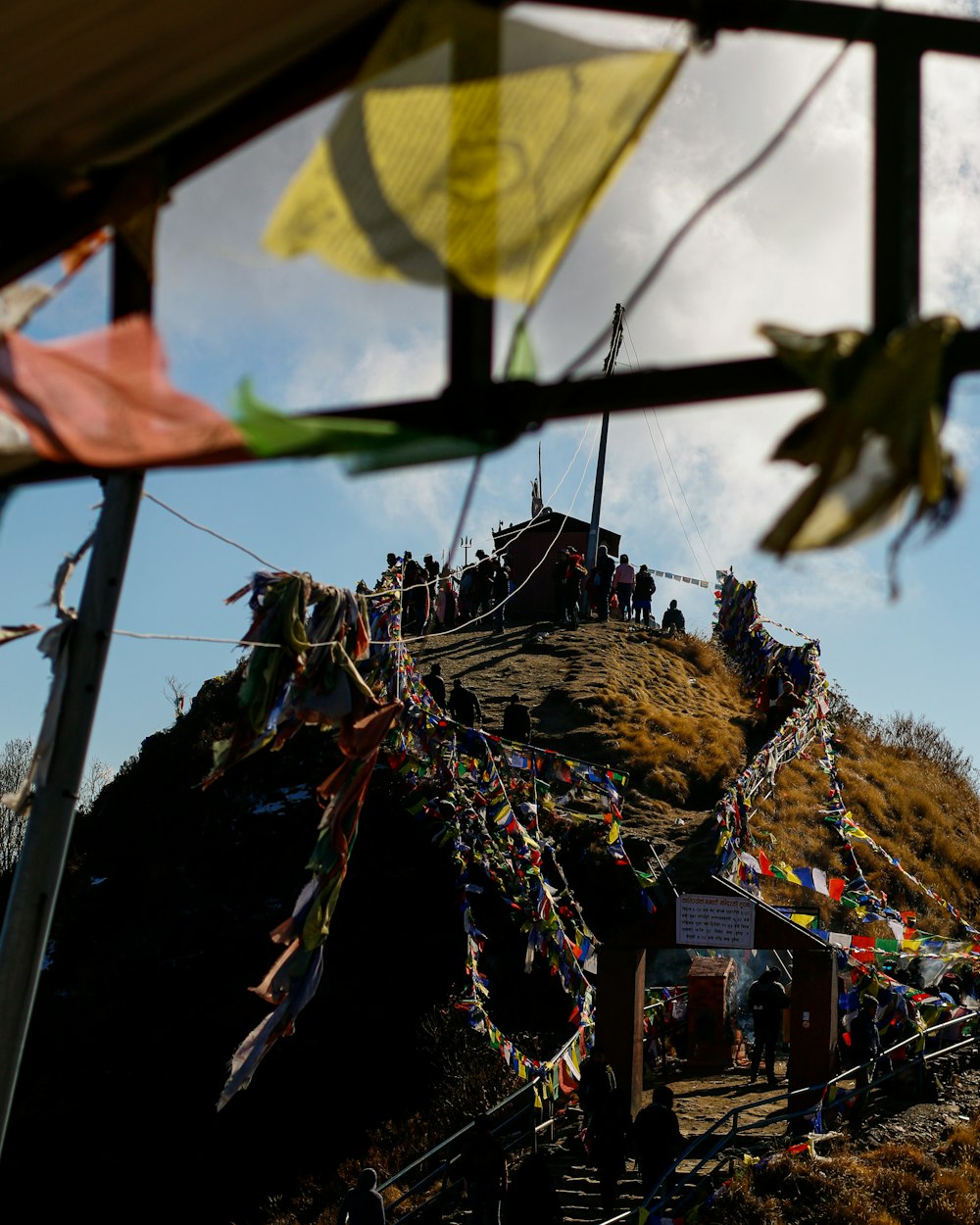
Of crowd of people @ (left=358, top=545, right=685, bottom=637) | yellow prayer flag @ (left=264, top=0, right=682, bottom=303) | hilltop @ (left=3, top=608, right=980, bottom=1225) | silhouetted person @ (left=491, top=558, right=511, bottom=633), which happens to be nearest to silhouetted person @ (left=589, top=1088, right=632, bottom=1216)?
hilltop @ (left=3, top=608, right=980, bottom=1225)

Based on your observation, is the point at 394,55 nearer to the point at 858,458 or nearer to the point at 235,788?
the point at 858,458

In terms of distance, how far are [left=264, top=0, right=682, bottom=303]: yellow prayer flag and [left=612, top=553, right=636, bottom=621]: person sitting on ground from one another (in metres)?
33.2

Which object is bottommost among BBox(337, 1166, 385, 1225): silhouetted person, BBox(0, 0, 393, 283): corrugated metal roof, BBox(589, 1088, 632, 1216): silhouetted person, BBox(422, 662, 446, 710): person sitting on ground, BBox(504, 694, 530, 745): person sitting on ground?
BBox(337, 1166, 385, 1225): silhouetted person

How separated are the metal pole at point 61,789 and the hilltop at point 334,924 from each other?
1426cm

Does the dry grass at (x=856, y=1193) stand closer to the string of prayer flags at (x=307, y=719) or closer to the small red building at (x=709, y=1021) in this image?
the small red building at (x=709, y=1021)

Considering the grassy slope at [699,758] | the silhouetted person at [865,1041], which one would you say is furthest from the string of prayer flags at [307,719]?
the grassy slope at [699,758]

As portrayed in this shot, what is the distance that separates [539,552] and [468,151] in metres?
37.2

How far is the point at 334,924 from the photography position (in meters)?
24.1

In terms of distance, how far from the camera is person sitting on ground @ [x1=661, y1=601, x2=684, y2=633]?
38956mm

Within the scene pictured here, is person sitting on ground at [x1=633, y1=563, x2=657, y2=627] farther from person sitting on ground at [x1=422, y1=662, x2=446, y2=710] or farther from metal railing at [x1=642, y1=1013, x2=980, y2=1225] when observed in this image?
metal railing at [x1=642, y1=1013, x2=980, y2=1225]

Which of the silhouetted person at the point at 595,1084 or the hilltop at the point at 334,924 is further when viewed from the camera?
the hilltop at the point at 334,924

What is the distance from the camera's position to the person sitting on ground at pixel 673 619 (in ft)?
128

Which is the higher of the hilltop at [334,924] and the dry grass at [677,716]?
the dry grass at [677,716]

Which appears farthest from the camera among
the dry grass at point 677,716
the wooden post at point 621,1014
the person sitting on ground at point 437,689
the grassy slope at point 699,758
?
the dry grass at point 677,716
